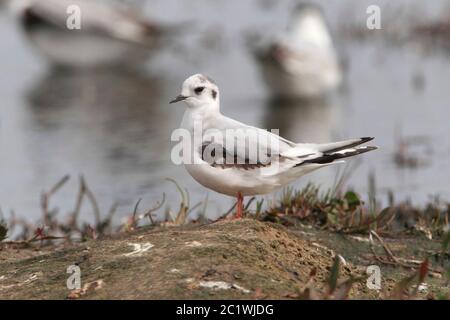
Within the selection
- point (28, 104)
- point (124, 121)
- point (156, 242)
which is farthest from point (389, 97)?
point (156, 242)

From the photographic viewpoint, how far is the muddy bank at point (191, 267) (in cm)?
439

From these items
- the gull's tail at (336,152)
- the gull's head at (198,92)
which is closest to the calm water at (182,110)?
the gull's head at (198,92)

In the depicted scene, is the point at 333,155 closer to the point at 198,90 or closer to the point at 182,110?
the point at 198,90

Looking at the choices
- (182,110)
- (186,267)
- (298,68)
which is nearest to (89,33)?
(298,68)

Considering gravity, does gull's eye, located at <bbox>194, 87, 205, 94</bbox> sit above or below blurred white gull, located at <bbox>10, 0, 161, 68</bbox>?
below

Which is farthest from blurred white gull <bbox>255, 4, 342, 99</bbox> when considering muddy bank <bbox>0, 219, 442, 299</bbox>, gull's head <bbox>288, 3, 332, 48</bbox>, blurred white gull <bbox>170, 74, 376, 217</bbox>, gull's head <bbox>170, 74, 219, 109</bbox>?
muddy bank <bbox>0, 219, 442, 299</bbox>

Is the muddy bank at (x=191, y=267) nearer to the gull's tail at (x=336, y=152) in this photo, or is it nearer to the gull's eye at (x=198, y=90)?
the gull's tail at (x=336, y=152)

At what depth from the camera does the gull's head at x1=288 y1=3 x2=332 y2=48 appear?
1372 centimetres

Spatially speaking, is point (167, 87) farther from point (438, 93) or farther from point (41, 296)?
point (41, 296)

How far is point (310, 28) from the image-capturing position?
1379 centimetres

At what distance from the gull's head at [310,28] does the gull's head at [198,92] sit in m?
7.92

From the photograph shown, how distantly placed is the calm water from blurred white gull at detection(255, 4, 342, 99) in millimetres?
227

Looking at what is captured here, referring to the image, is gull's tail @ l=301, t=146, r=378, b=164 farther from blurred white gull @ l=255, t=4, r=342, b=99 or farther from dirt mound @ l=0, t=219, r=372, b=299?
blurred white gull @ l=255, t=4, r=342, b=99

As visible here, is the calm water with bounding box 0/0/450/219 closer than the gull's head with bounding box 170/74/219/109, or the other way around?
the gull's head with bounding box 170/74/219/109
